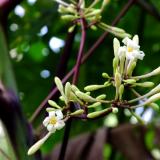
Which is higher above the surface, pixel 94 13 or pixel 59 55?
pixel 94 13

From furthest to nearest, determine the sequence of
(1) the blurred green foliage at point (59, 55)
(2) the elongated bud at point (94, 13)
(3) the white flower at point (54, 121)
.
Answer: (1) the blurred green foliage at point (59, 55) → (2) the elongated bud at point (94, 13) → (3) the white flower at point (54, 121)

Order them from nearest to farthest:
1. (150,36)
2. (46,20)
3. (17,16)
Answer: (46,20)
(17,16)
(150,36)

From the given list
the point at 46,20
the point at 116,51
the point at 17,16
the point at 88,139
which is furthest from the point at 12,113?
the point at 17,16

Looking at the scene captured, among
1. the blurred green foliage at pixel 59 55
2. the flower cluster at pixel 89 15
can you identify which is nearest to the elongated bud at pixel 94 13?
the flower cluster at pixel 89 15

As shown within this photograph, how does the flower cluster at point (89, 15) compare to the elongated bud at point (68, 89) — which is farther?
the flower cluster at point (89, 15)

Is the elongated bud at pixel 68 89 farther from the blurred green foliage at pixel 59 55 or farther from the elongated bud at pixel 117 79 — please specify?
the blurred green foliage at pixel 59 55

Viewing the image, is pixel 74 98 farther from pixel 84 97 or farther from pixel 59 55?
pixel 59 55

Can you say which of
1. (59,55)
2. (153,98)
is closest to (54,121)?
(153,98)

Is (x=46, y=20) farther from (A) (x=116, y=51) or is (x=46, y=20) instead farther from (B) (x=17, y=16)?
(A) (x=116, y=51)
